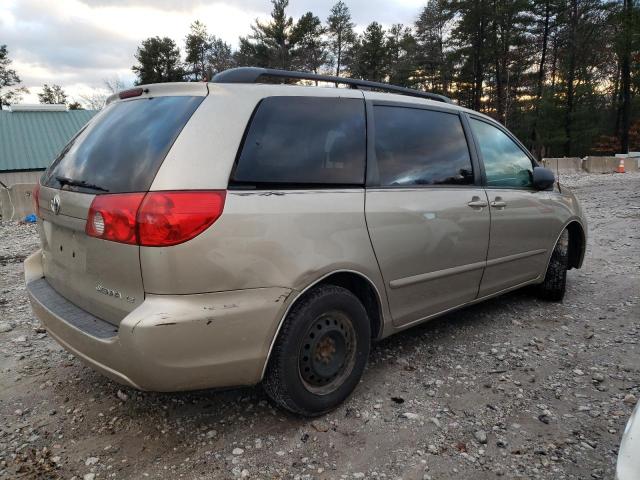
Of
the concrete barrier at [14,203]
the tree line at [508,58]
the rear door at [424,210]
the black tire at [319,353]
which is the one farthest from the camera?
the tree line at [508,58]

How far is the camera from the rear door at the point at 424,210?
2676mm

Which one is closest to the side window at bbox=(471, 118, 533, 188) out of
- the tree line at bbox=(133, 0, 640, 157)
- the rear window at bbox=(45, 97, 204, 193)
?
the rear window at bbox=(45, 97, 204, 193)

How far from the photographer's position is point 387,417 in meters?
2.54

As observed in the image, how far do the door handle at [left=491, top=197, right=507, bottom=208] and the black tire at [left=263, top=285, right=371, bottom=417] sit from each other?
151cm

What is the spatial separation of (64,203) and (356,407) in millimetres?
1943

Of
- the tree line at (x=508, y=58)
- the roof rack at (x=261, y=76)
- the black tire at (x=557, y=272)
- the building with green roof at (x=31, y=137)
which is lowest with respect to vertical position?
the black tire at (x=557, y=272)

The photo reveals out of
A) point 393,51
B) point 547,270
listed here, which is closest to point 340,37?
point 393,51

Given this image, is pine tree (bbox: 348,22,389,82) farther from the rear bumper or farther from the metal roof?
the rear bumper

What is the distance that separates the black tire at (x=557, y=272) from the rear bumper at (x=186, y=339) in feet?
10.5

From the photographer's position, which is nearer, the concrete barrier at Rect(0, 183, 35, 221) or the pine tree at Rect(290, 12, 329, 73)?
the concrete barrier at Rect(0, 183, 35, 221)

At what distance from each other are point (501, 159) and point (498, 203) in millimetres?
482

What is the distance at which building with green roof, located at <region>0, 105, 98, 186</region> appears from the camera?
2464cm

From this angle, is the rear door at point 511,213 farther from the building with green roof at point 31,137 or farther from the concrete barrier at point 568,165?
the building with green roof at point 31,137

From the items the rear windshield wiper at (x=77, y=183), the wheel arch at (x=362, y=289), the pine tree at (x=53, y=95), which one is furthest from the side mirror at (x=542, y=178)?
the pine tree at (x=53, y=95)
